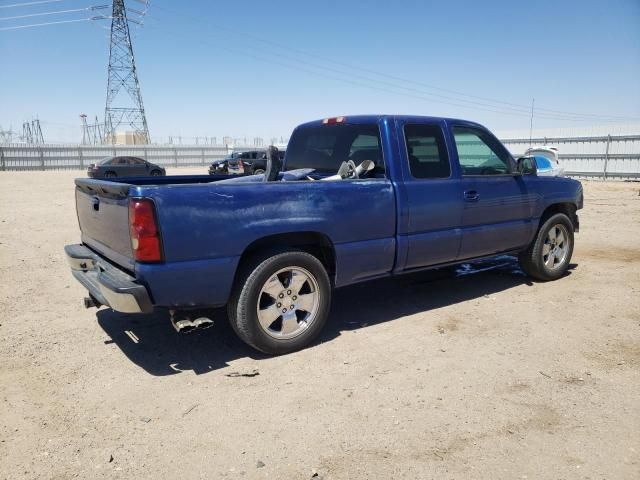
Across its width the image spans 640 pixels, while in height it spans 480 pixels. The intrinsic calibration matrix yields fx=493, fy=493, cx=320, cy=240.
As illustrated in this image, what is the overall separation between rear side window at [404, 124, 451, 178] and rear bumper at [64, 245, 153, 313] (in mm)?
2619

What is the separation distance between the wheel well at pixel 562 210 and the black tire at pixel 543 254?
0.06 m

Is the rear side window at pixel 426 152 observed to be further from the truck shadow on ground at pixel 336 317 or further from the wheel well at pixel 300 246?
Answer: the truck shadow on ground at pixel 336 317

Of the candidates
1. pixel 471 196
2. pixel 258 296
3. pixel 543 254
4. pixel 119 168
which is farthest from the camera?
pixel 119 168

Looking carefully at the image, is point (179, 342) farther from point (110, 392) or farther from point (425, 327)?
point (425, 327)

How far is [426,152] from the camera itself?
4.79 meters

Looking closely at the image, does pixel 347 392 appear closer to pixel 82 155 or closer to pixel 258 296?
pixel 258 296

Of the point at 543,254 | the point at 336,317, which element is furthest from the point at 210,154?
the point at 336,317

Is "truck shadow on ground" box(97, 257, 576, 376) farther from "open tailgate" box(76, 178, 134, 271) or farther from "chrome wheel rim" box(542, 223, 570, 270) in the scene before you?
"open tailgate" box(76, 178, 134, 271)

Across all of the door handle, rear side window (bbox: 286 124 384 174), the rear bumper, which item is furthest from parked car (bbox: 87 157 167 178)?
the door handle

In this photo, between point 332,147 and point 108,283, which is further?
point 332,147

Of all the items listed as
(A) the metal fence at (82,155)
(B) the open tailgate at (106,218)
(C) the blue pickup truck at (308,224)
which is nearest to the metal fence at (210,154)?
(A) the metal fence at (82,155)

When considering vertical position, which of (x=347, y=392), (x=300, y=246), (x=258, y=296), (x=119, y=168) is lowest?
(x=347, y=392)

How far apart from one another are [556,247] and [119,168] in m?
23.6

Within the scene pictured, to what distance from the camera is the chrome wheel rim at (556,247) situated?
6.07 metres
